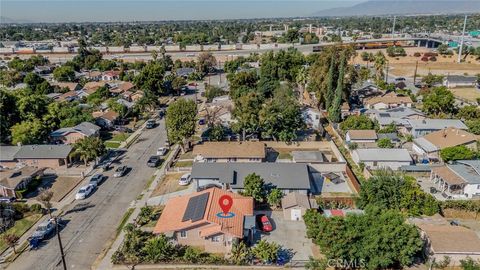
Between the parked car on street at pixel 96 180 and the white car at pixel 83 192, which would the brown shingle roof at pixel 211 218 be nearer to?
the white car at pixel 83 192

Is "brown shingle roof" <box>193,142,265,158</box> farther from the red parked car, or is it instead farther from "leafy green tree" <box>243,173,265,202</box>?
the red parked car

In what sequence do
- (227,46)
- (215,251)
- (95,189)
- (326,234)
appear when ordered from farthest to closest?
(227,46), (95,189), (215,251), (326,234)

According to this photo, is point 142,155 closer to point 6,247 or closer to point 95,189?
point 95,189

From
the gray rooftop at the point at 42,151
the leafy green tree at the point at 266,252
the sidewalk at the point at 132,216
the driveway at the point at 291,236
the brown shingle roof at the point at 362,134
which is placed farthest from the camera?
the brown shingle roof at the point at 362,134

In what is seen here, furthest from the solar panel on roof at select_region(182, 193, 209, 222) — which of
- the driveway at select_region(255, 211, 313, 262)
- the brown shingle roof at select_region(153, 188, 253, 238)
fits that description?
the driveway at select_region(255, 211, 313, 262)

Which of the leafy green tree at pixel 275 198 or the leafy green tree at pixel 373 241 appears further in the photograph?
the leafy green tree at pixel 275 198

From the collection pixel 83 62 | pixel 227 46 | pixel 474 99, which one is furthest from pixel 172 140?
pixel 227 46

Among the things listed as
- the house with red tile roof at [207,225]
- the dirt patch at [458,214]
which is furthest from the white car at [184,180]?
the dirt patch at [458,214]
